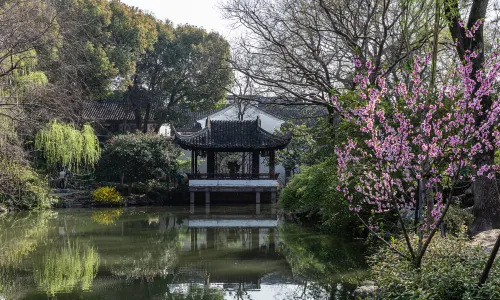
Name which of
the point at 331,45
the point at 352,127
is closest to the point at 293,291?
the point at 352,127

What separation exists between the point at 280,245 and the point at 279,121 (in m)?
21.2

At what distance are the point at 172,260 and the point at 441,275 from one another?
579cm

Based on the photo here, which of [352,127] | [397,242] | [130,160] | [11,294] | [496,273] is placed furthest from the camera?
[130,160]

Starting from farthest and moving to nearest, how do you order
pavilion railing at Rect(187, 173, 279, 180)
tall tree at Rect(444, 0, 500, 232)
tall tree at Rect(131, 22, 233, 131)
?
tall tree at Rect(131, 22, 233, 131)
pavilion railing at Rect(187, 173, 279, 180)
tall tree at Rect(444, 0, 500, 232)

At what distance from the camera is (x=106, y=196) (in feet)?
68.7

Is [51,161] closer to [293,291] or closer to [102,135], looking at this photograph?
[102,135]

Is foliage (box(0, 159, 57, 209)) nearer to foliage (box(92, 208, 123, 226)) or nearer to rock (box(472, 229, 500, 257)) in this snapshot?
foliage (box(92, 208, 123, 226))

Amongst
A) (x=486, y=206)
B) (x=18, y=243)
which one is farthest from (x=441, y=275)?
(x=18, y=243)

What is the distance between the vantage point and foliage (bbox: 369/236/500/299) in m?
4.23

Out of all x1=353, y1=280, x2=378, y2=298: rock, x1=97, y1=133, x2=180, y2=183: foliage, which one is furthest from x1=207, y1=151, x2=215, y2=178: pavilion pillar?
x1=353, y1=280, x2=378, y2=298: rock

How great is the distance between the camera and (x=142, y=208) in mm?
20250

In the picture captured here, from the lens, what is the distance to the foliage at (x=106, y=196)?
68.4ft

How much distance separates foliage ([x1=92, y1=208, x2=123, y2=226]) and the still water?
0.18 m

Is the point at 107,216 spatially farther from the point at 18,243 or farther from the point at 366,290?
the point at 366,290
